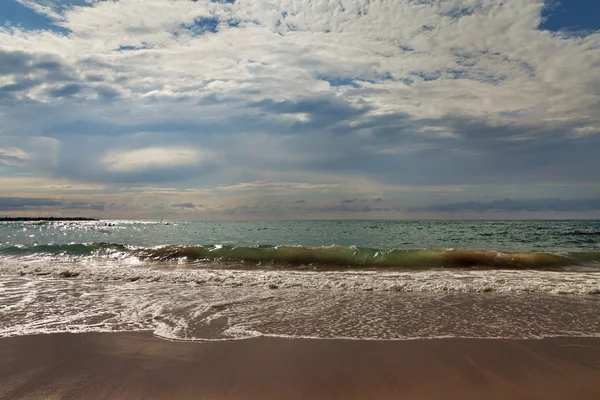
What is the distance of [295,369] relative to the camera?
4777mm

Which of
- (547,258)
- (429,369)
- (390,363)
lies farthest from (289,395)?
(547,258)

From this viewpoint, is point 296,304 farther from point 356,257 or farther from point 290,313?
point 356,257

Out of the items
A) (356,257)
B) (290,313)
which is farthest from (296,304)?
(356,257)

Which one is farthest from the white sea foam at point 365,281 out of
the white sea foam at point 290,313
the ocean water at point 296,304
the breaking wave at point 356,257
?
the breaking wave at point 356,257

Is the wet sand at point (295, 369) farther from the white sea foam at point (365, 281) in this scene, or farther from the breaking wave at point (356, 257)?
the breaking wave at point (356, 257)

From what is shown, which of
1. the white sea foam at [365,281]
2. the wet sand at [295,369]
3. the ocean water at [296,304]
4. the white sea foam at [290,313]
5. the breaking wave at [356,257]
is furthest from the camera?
the breaking wave at [356,257]

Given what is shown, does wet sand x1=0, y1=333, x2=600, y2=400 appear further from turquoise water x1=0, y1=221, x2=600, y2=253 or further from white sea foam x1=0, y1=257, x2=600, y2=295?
turquoise water x1=0, y1=221, x2=600, y2=253

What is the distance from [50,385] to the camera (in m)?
4.35

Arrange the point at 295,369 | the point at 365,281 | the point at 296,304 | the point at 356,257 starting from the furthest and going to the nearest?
1. the point at 356,257
2. the point at 365,281
3. the point at 296,304
4. the point at 295,369

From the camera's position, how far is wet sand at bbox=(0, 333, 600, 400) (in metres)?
4.17

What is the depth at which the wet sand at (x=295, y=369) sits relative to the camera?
417 cm

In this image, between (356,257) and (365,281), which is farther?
(356,257)

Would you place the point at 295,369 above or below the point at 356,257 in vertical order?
above

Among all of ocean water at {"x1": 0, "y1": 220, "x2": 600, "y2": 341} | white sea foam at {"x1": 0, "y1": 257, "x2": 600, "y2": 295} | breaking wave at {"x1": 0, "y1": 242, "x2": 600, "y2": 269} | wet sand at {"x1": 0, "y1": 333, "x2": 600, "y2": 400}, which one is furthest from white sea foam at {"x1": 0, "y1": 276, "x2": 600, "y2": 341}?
breaking wave at {"x1": 0, "y1": 242, "x2": 600, "y2": 269}
